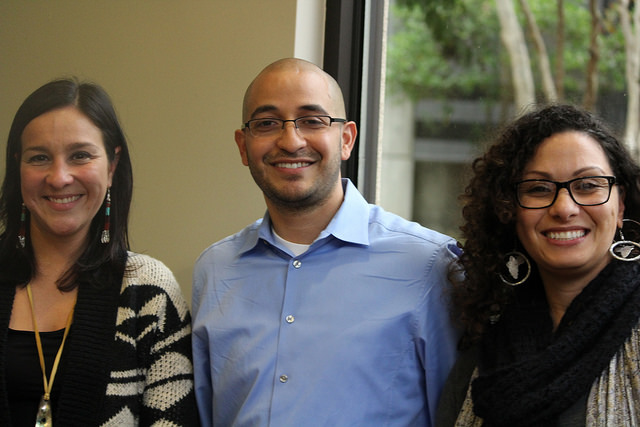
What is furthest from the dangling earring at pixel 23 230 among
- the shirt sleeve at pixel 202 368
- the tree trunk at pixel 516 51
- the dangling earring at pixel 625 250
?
the tree trunk at pixel 516 51

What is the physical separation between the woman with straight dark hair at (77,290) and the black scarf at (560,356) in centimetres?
83

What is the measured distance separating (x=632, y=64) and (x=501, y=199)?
98 cm

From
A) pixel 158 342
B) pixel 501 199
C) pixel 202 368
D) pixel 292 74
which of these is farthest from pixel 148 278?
pixel 501 199

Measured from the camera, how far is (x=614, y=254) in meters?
1.63

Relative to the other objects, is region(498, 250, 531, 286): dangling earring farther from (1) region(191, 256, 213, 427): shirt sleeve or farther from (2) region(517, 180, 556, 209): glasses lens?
(1) region(191, 256, 213, 427): shirt sleeve

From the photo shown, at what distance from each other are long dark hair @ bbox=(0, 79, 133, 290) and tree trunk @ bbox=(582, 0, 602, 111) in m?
1.55

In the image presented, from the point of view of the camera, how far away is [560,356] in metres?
1.54

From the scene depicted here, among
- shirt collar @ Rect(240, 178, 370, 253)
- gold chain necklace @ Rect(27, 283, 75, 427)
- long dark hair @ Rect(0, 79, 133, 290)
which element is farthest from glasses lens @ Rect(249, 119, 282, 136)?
gold chain necklace @ Rect(27, 283, 75, 427)

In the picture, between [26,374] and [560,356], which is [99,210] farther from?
[560,356]

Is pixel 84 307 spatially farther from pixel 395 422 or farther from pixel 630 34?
pixel 630 34

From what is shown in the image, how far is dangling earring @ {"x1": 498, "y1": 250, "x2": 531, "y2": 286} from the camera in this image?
1.76 m

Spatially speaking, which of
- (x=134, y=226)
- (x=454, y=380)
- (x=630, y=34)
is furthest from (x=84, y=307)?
(x=630, y=34)

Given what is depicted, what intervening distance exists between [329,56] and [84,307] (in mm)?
1286

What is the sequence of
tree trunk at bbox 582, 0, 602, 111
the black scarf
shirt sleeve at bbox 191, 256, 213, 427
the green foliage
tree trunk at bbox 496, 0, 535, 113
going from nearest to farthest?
the black scarf, shirt sleeve at bbox 191, 256, 213, 427, tree trunk at bbox 582, 0, 602, 111, the green foliage, tree trunk at bbox 496, 0, 535, 113
